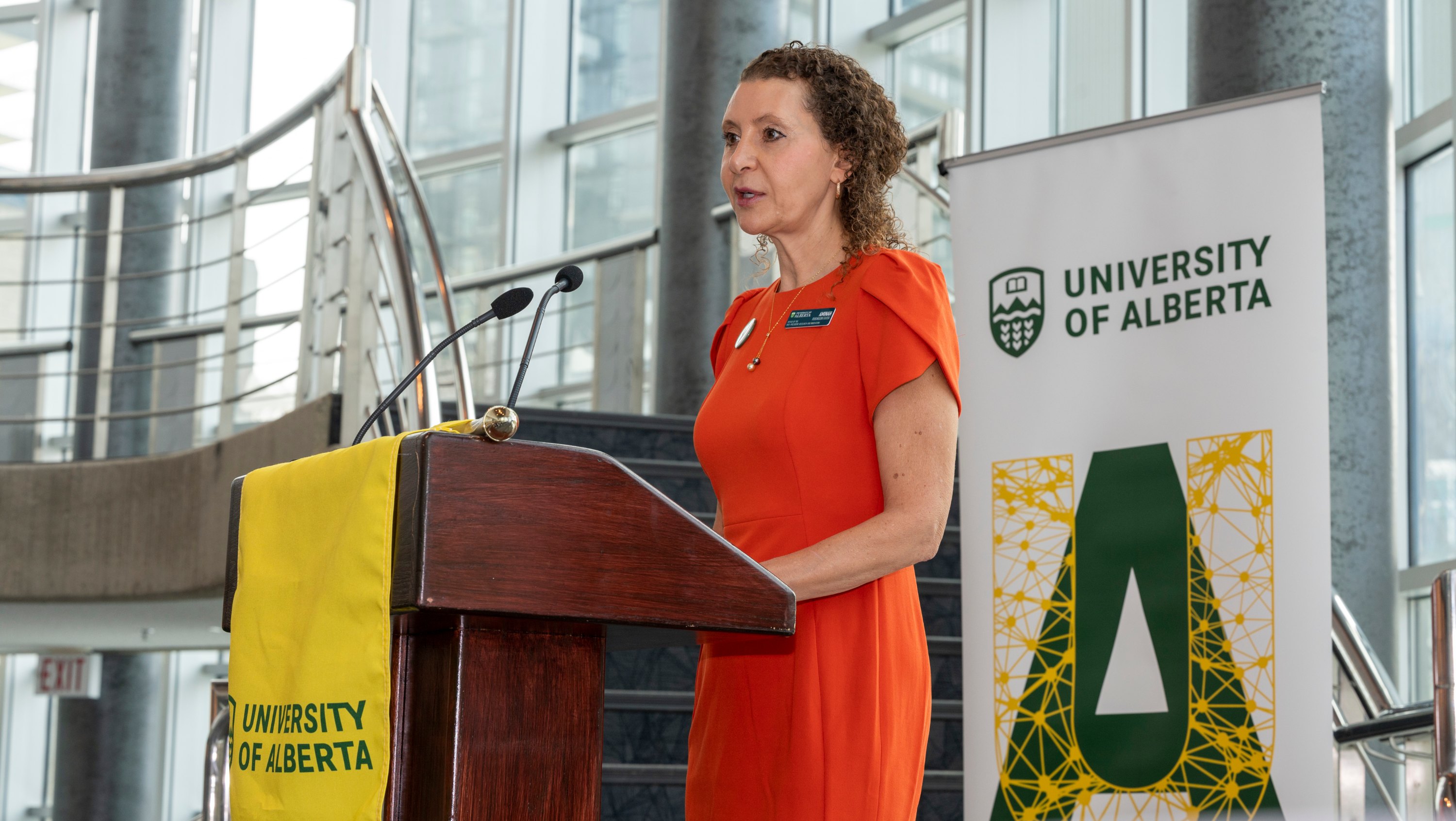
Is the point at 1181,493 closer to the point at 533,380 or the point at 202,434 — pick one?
the point at 533,380

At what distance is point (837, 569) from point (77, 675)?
7.80 metres

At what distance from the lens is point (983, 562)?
3172 mm

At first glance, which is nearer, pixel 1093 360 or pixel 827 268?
pixel 827 268

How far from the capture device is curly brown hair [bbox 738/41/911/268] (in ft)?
5.11

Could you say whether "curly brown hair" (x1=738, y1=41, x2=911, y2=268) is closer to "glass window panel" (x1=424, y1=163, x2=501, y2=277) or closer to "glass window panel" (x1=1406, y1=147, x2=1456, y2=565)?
"glass window panel" (x1=1406, y1=147, x2=1456, y2=565)

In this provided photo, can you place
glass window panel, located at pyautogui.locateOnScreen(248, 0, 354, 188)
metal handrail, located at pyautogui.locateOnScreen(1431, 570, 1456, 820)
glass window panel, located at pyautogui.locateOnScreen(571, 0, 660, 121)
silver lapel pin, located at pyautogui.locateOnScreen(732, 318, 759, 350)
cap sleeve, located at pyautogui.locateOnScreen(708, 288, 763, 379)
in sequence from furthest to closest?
1. glass window panel, located at pyautogui.locateOnScreen(248, 0, 354, 188)
2. glass window panel, located at pyautogui.locateOnScreen(571, 0, 660, 121)
3. metal handrail, located at pyautogui.locateOnScreen(1431, 570, 1456, 820)
4. cap sleeve, located at pyautogui.locateOnScreen(708, 288, 763, 379)
5. silver lapel pin, located at pyautogui.locateOnScreen(732, 318, 759, 350)

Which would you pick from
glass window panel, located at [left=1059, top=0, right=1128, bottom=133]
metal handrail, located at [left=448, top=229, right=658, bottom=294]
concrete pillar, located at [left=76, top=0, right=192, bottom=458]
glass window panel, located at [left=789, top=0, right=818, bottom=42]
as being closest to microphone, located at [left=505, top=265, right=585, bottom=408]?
metal handrail, located at [left=448, top=229, right=658, bottom=294]

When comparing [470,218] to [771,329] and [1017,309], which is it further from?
[771,329]

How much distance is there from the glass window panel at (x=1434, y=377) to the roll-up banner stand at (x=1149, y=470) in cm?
257

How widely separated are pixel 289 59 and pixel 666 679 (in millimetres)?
8522

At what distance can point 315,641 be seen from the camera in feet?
3.64

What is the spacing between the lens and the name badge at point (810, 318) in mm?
1490

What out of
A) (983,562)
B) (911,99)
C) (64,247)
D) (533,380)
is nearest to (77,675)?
(533,380)

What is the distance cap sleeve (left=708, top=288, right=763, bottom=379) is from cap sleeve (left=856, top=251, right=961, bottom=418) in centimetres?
27
